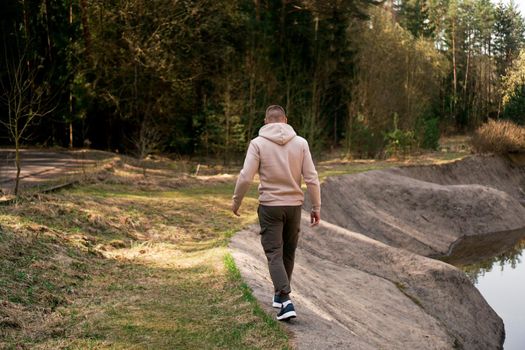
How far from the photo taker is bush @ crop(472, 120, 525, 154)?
39281mm

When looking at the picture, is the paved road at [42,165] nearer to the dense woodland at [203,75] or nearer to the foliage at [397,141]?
the dense woodland at [203,75]

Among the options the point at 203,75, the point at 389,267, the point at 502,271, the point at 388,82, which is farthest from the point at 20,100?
the point at 388,82

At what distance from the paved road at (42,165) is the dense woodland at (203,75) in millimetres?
1039

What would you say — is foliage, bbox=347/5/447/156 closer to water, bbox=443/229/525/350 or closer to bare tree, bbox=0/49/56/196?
water, bbox=443/229/525/350

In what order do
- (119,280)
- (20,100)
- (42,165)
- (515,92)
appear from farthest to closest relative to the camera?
(515,92)
(42,165)
(20,100)
(119,280)

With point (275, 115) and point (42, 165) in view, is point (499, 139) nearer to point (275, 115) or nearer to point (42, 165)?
point (42, 165)

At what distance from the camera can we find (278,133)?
6.26 meters

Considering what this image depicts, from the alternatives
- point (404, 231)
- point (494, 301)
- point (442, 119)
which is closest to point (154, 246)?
point (494, 301)

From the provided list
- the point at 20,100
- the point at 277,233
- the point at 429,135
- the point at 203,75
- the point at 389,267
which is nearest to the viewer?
the point at 277,233

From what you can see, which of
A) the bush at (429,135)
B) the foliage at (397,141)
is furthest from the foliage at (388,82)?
the bush at (429,135)

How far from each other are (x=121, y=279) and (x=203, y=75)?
62.9 ft

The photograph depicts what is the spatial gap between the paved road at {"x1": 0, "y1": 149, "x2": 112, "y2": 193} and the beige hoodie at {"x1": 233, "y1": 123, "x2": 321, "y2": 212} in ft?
24.9

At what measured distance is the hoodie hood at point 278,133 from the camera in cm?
625

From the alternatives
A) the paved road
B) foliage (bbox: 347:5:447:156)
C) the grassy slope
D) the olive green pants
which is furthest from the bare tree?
foliage (bbox: 347:5:447:156)
